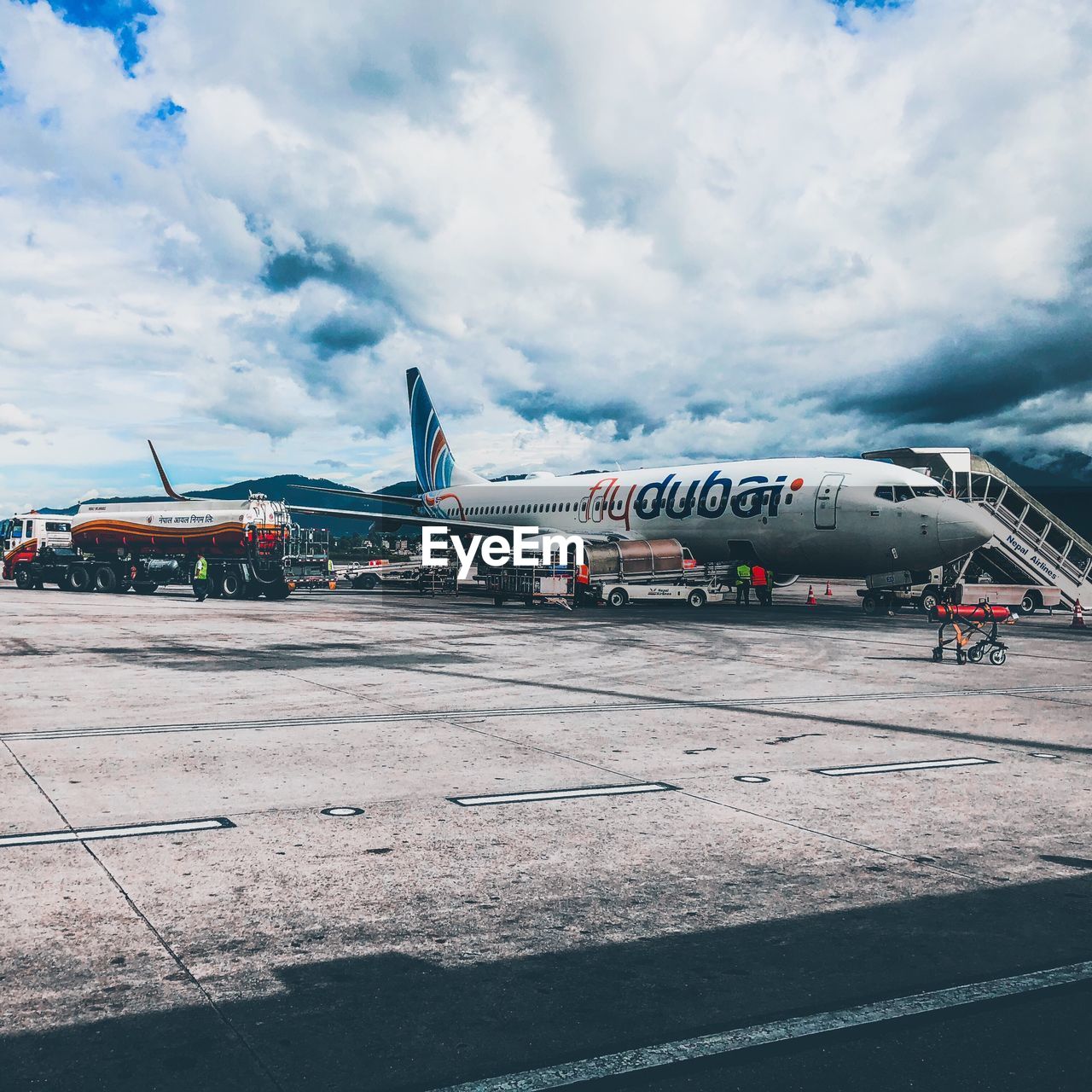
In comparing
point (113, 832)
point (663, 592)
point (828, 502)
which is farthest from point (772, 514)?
point (113, 832)

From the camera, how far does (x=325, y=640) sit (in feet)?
67.3

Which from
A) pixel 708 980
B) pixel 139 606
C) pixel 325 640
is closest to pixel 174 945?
pixel 708 980

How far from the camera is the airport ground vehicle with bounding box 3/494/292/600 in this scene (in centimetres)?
4047

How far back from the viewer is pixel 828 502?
29172 millimetres

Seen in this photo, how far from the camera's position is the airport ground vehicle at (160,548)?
40469 mm

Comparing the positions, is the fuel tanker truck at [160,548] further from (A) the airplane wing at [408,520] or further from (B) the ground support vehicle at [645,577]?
(B) the ground support vehicle at [645,577]

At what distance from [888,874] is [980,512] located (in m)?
23.8

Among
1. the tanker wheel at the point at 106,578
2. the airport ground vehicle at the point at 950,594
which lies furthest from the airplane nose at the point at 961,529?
the tanker wheel at the point at 106,578

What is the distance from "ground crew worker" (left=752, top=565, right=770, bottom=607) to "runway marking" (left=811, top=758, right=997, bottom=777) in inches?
925

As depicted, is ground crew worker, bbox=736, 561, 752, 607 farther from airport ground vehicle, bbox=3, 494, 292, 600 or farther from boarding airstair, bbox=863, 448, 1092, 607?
airport ground vehicle, bbox=3, 494, 292, 600

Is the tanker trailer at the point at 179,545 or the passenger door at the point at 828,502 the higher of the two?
the passenger door at the point at 828,502

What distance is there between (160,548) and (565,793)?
38.3m

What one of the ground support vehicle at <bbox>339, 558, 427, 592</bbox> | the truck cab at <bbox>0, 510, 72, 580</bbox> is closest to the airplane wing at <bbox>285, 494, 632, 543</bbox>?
the ground support vehicle at <bbox>339, 558, 427, 592</bbox>

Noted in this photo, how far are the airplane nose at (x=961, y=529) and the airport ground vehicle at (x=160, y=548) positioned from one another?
25.1m
